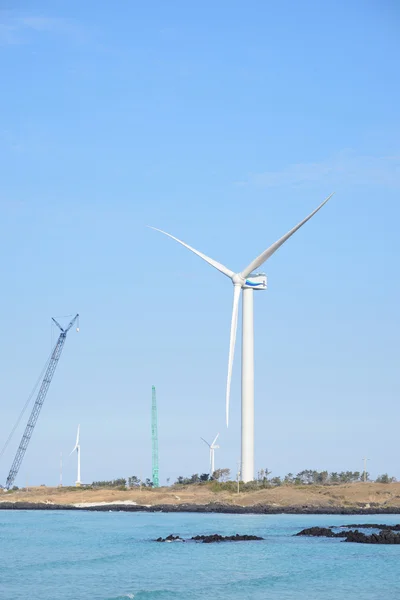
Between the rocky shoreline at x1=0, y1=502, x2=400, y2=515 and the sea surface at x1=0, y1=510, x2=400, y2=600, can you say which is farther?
the rocky shoreline at x1=0, y1=502, x2=400, y2=515

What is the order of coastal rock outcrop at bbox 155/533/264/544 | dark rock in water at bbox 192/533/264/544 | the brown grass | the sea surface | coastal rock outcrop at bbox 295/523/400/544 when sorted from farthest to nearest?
the brown grass → coastal rock outcrop at bbox 295/523/400/544 → coastal rock outcrop at bbox 155/533/264/544 → dark rock in water at bbox 192/533/264/544 → the sea surface

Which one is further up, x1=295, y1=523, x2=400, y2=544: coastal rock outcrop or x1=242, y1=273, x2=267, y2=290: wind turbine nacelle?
x1=242, y1=273, x2=267, y2=290: wind turbine nacelle

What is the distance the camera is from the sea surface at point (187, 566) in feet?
142

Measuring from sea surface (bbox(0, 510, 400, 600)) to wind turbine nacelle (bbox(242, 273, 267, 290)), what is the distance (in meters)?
39.2

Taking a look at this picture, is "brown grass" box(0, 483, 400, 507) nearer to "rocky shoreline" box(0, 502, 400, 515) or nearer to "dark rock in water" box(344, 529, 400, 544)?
"rocky shoreline" box(0, 502, 400, 515)

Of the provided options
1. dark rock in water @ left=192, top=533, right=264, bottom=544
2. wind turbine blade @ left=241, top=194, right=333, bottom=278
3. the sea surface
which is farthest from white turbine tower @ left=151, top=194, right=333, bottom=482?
dark rock in water @ left=192, top=533, right=264, bottom=544

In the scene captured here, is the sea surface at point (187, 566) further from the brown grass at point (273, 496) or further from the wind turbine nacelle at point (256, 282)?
the wind turbine nacelle at point (256, 282)

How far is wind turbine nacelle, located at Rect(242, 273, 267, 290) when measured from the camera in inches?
4616

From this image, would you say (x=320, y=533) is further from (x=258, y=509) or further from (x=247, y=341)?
(x=247, y=341)

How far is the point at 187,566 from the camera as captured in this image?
52938 mm

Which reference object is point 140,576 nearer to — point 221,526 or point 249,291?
point 221,526

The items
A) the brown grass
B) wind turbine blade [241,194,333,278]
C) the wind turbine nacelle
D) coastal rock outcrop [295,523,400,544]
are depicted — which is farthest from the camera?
the wind turbine nacelle

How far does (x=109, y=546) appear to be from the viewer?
6644cm

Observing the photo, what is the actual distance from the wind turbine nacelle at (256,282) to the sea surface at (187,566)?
39170 millimetres
